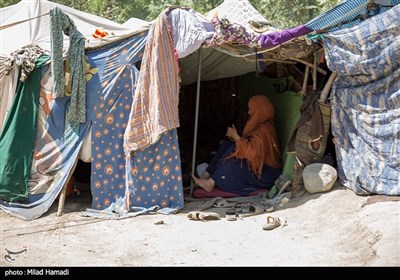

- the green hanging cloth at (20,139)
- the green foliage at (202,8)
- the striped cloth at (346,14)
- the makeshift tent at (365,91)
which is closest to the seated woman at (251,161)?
the makeshift tent at (365,91)

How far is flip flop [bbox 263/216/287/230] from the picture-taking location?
5281 mm

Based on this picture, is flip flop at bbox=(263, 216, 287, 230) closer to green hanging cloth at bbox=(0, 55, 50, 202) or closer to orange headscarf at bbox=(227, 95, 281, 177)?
orange headscarf at bbox=(227, 95, 281, 177)

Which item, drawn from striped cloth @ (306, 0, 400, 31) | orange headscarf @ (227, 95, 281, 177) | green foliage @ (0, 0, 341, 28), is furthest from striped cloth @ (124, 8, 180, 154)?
green foliage @ (0, 0, 341, 28)

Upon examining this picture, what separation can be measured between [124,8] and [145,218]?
35.5 feet

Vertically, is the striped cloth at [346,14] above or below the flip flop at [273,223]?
above

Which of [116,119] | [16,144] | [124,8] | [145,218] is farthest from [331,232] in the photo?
[124,8]

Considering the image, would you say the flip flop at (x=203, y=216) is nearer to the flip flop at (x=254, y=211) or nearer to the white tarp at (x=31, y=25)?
the flip flop at (x=254, y=211)

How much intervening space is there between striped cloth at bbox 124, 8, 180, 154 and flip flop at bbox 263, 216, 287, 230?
1455 millimetres

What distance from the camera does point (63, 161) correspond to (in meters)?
5.99

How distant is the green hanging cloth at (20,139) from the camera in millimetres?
5945

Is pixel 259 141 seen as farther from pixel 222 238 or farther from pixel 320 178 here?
pixel 222 238

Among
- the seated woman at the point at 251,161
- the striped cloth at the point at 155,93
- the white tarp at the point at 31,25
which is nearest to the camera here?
the striped cloth at the point at 155,93

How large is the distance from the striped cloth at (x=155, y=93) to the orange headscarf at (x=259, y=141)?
1.25 meters

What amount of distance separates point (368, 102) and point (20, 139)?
3.86 m
